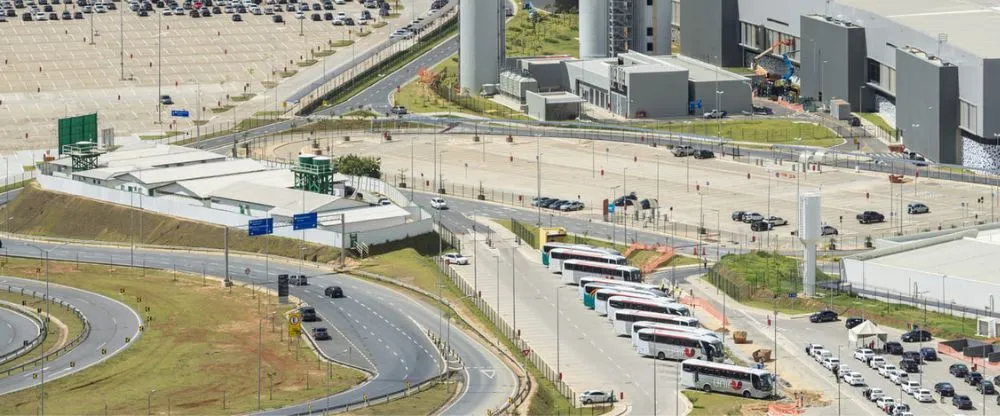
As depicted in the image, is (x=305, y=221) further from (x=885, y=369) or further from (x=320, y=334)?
(x=885, y=369)

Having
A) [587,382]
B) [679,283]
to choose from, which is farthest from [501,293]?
[587,382]

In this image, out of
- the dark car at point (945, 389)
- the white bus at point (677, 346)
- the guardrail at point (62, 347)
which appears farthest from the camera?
the white bus at point (677, 346)

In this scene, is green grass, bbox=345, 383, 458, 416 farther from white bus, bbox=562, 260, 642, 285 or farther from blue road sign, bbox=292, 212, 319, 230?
blue road sign, bbox=292, 212, 319, 230

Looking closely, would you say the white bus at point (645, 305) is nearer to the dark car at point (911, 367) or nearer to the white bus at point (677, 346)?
the white bus at point (677, 346)

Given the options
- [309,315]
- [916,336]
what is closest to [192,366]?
[309,315]

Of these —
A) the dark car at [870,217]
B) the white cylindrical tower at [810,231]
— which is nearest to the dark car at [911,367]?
the white cylindrical tower at [810,231]

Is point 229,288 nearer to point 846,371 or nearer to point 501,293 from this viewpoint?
point 501,293
